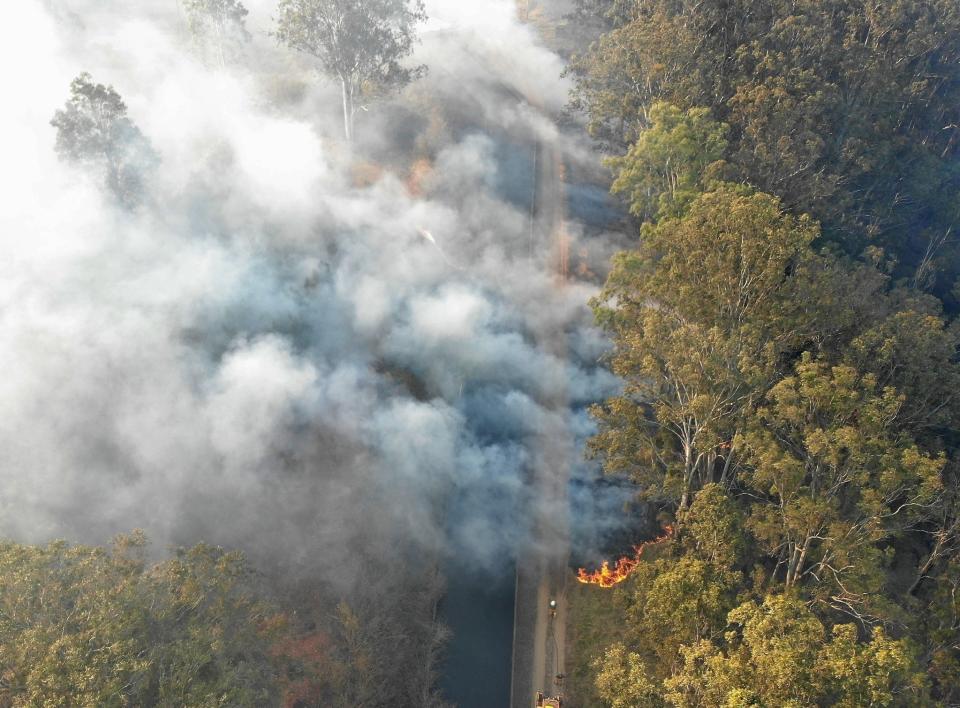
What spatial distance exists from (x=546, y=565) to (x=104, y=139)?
97.3 feet

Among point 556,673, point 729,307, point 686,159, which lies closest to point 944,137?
point 686,159

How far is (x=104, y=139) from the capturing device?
31609mm

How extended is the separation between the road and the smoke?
2.00 ft

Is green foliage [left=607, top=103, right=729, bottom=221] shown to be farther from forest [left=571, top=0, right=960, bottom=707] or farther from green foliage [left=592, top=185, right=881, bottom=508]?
green foliage [left=592, top=185, right=881, bottom=508]

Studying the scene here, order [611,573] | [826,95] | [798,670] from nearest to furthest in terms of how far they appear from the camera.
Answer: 1. [798,670]
2. [611,573]
3. [826,95]

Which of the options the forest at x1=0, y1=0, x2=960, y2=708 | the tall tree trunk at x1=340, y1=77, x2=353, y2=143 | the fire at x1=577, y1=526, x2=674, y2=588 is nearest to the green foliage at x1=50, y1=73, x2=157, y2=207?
the forest at x1=0, y1=0, x2=960, y2=708

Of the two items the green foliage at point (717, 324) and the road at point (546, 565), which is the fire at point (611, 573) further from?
the green foliage at point (717, 324)

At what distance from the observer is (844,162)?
1391 inches

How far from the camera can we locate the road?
24819 millimetres

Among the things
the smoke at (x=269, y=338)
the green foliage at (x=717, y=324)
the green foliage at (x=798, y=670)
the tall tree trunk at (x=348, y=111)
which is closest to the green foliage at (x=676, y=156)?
the green foliage at (x=717, y=324)

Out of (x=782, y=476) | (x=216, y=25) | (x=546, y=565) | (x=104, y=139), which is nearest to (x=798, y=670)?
(x=782, y=476)

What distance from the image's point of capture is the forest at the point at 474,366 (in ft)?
59.2

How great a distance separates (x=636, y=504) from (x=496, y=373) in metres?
9.51

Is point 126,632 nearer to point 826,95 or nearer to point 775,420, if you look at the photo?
point 775,420
